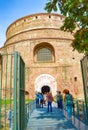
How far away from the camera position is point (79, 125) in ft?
19.2

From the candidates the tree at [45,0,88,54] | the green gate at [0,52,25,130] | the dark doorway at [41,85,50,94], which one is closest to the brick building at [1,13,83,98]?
the dark doorway at [41,85,50,94]

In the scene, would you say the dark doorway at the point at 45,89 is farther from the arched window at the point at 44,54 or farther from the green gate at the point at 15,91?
the green gate at the point at 15,91

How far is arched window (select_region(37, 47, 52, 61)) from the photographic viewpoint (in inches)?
935

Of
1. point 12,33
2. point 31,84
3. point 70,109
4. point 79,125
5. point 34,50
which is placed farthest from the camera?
point 12,33

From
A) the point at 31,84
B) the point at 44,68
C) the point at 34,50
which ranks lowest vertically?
the point at 31,84

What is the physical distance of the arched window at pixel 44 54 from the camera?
2375cm

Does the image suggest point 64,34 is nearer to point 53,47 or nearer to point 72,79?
point 53,47

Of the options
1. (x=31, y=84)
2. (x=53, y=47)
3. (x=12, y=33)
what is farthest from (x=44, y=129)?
(x=12, y=33)

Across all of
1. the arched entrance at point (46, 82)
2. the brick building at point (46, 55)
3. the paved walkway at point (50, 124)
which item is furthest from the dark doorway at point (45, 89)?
the paved walkway at point (50, 124)

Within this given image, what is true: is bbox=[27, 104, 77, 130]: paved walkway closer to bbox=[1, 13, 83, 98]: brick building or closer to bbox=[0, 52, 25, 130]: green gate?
bbox=[0, 52, 25, 130]: green gate

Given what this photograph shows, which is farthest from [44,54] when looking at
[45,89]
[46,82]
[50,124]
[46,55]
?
[50,124]

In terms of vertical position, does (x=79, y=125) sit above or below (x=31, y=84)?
below

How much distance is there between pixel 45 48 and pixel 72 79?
5.01 metres

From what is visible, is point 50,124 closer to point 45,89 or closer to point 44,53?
point 45,89
